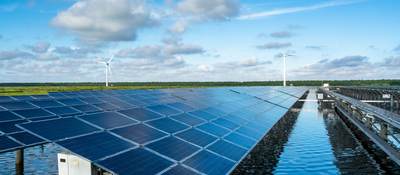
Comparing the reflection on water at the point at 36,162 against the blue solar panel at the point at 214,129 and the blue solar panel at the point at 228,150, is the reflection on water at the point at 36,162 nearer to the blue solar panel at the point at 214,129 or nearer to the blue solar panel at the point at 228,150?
the blue solar panel at the point at 214,129

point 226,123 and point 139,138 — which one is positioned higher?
point 139,138

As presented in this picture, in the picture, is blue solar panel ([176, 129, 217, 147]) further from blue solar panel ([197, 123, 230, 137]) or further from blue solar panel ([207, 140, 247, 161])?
blue solar panel ([197, 123, 230, 137])

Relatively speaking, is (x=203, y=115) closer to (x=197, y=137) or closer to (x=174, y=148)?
(x=197, y=137)

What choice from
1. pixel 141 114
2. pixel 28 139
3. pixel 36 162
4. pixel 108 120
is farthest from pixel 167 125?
pixel 36 162

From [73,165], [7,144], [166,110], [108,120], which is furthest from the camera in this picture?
[166,110]

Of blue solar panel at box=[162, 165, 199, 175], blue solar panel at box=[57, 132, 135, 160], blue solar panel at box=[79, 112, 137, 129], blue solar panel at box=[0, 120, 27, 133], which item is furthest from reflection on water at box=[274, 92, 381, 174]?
blue solar panel at box=[0, 120, 27, 133]

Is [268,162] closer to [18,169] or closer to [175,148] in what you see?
[175,148]

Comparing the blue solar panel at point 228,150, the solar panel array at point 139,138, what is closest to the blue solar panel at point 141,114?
the solar panel array at point 139,138

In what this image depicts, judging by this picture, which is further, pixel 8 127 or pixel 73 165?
pixel 8 127
